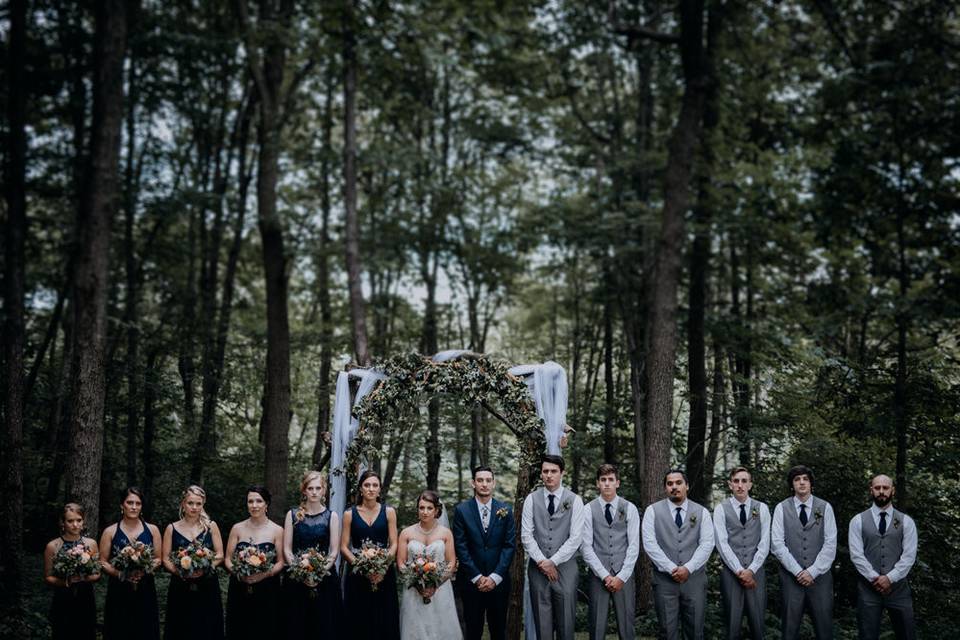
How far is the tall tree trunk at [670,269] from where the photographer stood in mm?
8742

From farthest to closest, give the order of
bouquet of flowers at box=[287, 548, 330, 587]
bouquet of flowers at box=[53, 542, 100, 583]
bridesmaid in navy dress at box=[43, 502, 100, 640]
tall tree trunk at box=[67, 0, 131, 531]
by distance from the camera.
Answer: tall tree trunk at box=[67, 0, 131, 531]
bouquet of flowers at box=[287, 548, 330, 587]
bridesmaid in navy dress at box=[43, 502, 100, 640]
bouquet of flowers at box=[53, 542, 100, 583]

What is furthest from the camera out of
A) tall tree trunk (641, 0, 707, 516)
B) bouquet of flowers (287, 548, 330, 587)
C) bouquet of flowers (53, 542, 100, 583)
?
tall tree trunk (641, 0, 707, 516)

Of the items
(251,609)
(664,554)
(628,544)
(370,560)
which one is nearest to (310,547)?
(370,560)

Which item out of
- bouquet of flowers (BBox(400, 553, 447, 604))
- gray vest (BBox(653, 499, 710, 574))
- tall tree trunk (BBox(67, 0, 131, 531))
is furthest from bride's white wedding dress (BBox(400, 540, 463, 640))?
tall tree trunk (BBox(67, 0, 131, 531))

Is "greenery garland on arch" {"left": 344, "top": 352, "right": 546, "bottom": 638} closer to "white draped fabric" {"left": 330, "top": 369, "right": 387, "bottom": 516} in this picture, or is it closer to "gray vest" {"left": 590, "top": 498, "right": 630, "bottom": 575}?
"white draped fabric" {"left": 330, "top": 369, "right": 387, "bottom": 516}

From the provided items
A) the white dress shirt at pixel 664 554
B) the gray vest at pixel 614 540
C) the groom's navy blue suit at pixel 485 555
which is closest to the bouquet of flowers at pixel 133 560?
the groom's navy blue suit at pixel 485 555

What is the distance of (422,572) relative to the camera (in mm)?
5672

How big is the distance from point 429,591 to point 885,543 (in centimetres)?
353

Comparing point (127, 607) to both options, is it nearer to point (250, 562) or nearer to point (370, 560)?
point (250, 562)

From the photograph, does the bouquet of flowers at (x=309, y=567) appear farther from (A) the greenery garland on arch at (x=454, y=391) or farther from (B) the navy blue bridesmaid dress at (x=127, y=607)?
(A) the greenery garland on arch at (x=454, y=391)

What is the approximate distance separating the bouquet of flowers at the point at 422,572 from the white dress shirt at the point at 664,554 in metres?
1.64

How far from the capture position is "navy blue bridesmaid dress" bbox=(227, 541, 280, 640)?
580 cm

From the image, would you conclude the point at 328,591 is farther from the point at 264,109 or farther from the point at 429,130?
the point at 429,130

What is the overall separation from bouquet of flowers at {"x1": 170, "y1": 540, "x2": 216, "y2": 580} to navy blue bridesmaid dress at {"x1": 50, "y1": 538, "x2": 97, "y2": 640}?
726 mm
